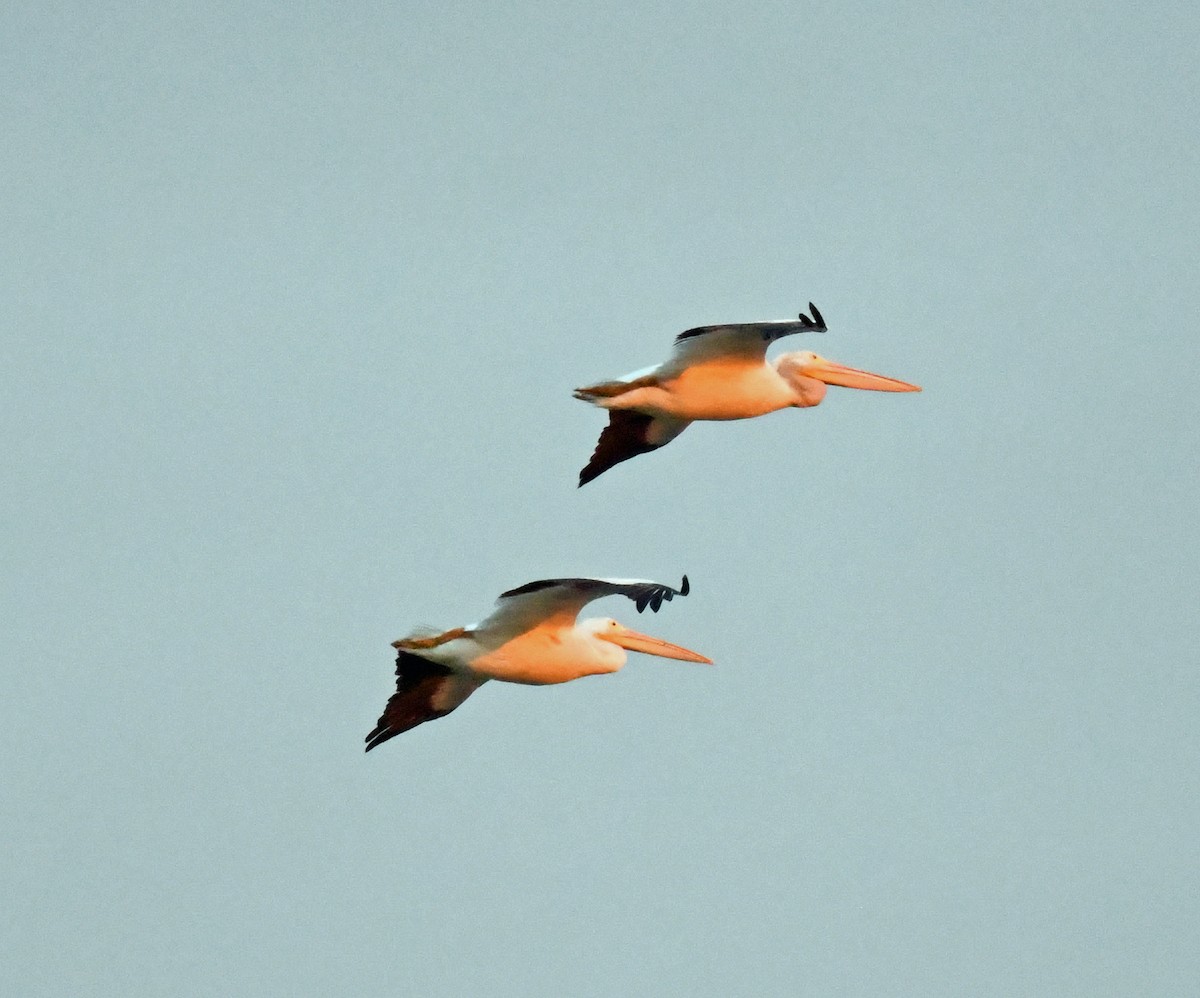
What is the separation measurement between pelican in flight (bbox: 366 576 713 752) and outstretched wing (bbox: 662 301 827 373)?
1659 millimetres

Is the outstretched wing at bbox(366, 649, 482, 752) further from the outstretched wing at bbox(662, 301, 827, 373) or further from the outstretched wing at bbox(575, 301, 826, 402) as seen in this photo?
the outstretched wing at bbox(662, 301, 827, 373)

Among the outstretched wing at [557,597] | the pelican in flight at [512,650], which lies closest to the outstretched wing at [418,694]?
the pelican in flight at [512,650]

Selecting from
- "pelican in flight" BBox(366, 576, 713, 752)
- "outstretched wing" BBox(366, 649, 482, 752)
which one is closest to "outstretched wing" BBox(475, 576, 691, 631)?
"pelican in flight" BBox(366, 576, 713, 752)

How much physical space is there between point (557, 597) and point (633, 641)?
1.67m

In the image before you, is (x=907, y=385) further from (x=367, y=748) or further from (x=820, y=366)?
(x=367, y=748)

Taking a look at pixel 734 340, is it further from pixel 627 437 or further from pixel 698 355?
pixel 627 437

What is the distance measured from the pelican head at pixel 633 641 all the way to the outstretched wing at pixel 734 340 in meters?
1.85

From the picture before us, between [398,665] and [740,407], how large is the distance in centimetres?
313

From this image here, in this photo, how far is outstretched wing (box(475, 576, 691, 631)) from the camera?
18125 millimetres

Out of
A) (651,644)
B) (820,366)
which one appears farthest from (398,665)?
(820,366)

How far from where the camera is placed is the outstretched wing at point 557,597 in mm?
18125

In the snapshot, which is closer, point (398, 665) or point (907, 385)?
point (398, 665)

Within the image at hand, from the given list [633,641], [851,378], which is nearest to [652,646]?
[633,641]

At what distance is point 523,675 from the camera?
746 inches
